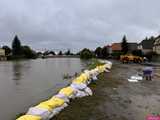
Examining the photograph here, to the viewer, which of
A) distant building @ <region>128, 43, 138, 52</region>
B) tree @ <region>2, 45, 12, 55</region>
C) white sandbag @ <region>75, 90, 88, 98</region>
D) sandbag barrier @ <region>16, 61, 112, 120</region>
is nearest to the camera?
sandbag barrier @ <region>16, 61, 112, 120</region>

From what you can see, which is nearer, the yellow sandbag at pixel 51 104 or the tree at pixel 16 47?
the yellow sandbag at pixel 51 104

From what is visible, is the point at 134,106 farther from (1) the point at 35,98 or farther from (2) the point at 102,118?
(1) the point at 35,98

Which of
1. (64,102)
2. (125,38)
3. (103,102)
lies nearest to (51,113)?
(64,102)

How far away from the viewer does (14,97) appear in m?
15.8

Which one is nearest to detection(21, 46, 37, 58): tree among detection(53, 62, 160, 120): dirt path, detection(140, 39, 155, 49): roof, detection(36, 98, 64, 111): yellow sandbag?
detection(140, 39, 155, 49): roof

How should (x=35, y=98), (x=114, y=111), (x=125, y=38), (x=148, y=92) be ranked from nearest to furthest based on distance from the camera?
(x=114, y=111)
(x=148, y=92)
(x=35, y=98)
(x=125, y=38)

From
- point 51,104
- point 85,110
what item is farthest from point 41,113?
point 85,110

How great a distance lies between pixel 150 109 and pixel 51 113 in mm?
3494

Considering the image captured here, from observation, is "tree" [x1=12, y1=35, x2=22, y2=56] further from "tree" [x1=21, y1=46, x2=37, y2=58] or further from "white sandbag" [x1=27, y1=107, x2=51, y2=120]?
"white sandbag" [x1=27, y1=107, x2=51, y2=120]

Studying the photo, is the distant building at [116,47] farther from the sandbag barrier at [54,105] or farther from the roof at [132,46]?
the sandbag barrier at [54,105]

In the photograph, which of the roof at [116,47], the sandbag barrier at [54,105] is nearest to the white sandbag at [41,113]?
the sandbag barrier at [54,105]

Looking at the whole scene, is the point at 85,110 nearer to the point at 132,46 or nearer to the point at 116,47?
the point at 132,46

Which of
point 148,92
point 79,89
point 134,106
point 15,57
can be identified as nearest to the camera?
point 134,106

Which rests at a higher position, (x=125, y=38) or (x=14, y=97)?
(x=125, y=38)
